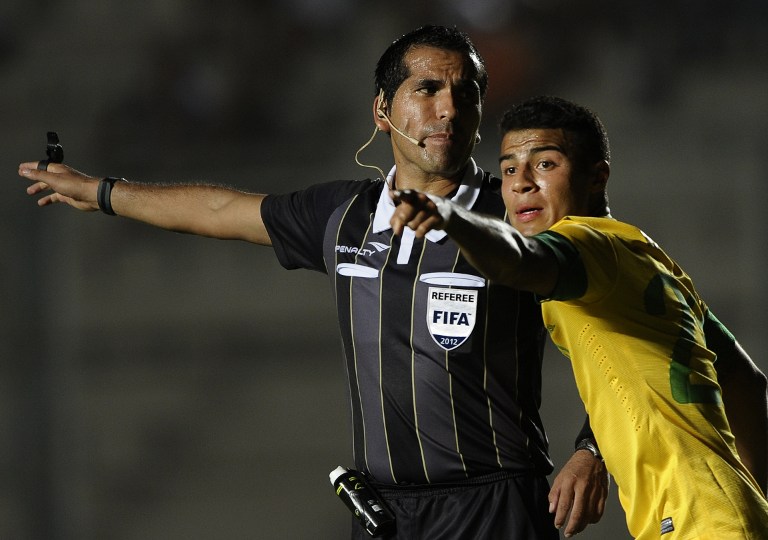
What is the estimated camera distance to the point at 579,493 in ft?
5.99

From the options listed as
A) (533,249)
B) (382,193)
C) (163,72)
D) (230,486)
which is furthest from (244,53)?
(533,249)

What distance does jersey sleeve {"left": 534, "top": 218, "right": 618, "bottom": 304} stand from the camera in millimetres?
1414

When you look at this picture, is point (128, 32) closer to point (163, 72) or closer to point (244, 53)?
point (163, 72)

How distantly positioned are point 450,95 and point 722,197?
260 centimetres

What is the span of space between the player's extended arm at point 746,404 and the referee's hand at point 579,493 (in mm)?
263

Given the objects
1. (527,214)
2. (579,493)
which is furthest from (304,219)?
(579,493)

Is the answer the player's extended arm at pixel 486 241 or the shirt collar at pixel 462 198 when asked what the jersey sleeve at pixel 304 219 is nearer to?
the shirt collar at pixel 462 198

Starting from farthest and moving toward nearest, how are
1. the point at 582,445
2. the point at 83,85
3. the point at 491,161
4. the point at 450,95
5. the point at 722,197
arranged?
the point at 83,85
the point at 491,161
the point at 722,197
the point at 450,95
the point at 582,445

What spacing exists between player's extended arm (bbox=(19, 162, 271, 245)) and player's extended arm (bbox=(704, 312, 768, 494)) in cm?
105

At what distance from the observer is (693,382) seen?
1505 mm

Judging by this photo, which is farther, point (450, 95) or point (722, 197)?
Answer: point (722, 197)

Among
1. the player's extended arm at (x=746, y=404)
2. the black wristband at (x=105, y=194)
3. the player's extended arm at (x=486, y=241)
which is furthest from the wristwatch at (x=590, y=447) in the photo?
the black wristband at (x=105, y=194)

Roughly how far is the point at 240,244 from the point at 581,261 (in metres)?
3.55

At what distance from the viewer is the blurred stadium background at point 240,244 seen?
4.44m
